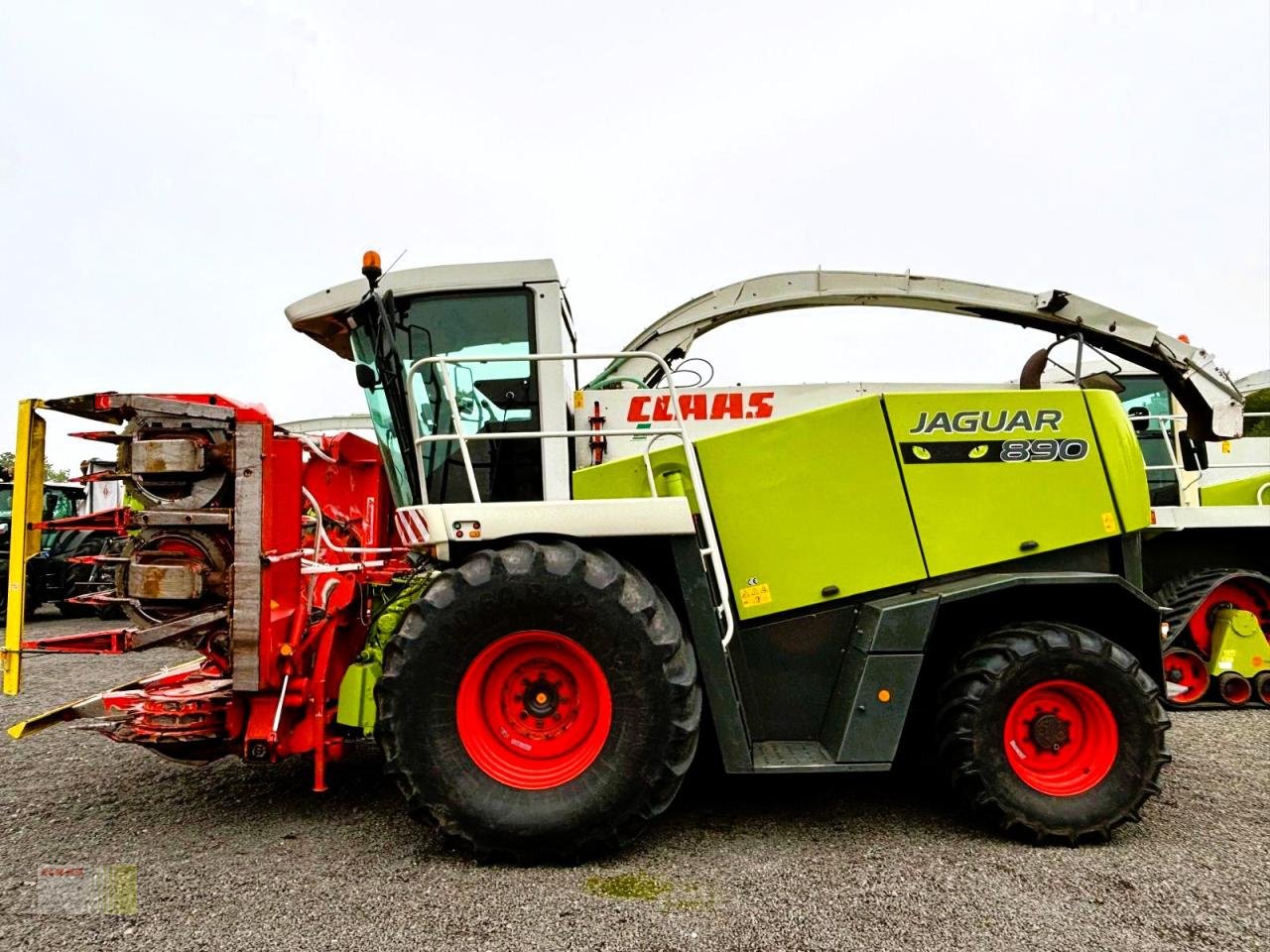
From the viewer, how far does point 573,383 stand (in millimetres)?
4898

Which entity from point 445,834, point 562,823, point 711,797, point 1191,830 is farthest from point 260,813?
point 1191,830

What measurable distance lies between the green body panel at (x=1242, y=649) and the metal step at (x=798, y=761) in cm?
454

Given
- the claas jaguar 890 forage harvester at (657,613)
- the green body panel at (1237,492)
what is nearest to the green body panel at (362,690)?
the claas jaguar 890 forage harvester at (657,613)

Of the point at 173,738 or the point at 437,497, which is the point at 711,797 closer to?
the point at 437,497

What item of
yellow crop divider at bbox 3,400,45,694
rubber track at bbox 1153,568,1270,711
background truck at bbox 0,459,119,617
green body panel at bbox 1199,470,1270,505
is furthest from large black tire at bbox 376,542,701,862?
background truck at bbox 0,459,119,617

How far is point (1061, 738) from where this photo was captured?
330cm

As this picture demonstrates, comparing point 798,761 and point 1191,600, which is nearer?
point 798,761

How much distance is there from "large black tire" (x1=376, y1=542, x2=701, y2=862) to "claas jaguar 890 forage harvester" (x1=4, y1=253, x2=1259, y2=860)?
0.03ft

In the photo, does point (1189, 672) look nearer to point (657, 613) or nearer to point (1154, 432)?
point (1154, 432)

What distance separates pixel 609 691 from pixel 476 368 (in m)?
1.88

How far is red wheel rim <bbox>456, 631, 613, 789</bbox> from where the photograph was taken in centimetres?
310

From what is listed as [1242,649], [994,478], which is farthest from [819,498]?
[1242,649]

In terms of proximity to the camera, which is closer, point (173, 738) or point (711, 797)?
point (173, 738)

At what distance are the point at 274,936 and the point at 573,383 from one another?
3190mm
